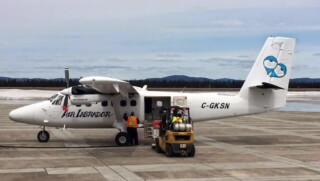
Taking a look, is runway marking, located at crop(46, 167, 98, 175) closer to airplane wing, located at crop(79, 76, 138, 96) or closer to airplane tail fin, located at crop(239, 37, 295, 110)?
airplane wing, located at crop(79, 76, 138, 96)

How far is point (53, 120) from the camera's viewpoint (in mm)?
21672

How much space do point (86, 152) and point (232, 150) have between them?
21.2 feet

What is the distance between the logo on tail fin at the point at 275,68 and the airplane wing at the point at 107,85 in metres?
7.03

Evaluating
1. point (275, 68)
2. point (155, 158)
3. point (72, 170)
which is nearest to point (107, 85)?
point (155, 158)

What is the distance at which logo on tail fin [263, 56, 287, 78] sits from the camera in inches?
884

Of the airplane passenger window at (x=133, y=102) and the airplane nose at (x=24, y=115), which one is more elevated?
the airplane passenger window at (x=133, y=102)

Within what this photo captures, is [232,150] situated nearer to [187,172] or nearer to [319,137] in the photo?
[187,172]

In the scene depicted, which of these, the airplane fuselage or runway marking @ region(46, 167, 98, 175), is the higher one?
the airplane fuselage

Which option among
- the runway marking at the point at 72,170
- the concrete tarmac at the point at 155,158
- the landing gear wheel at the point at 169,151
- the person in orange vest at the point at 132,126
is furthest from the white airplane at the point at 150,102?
the runway marking at the point at 72,170

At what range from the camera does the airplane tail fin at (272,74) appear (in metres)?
22.5

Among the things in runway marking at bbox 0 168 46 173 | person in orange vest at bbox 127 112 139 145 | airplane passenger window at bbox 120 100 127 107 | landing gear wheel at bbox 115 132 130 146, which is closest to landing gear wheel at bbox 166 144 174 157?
person in orange vest at bbox 127 112 139 145

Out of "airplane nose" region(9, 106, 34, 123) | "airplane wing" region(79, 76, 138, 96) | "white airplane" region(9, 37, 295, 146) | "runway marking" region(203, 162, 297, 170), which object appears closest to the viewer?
"runway marking" region(203, 162, 297, 170)

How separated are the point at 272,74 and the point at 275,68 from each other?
1.13 ft

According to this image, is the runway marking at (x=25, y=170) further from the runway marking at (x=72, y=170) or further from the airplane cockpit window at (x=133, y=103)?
the airplane cockpit window at (x=133, y=103)
